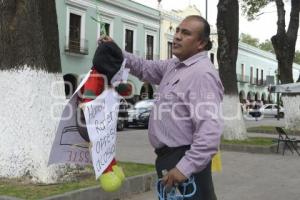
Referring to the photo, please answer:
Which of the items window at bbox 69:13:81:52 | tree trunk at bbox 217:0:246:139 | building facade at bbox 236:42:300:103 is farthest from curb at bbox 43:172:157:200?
building facade at bbox 236:42:300:103

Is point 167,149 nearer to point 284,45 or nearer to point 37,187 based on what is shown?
point 37,187

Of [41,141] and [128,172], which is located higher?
[41,141]

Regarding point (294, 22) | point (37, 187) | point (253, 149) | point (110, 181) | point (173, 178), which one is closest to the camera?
point (173, 178)

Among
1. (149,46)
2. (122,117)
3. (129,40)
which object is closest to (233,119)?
(122,117)

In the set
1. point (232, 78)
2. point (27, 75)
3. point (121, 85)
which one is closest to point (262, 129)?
point (232, 78)

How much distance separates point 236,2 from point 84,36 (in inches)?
721

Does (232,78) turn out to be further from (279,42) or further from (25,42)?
(25,42)

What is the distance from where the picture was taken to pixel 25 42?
287 inches

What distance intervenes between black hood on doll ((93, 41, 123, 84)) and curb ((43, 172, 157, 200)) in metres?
2.67

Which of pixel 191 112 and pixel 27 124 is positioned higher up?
pixel 191 112

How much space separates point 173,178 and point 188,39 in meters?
0.92

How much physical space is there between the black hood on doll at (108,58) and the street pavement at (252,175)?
3.81 meters

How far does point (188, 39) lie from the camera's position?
346 centimetres

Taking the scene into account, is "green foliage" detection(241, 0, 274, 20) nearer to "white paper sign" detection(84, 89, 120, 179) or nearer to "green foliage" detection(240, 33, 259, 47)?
"white paper sign" detection(84, 89, 120, 179)
